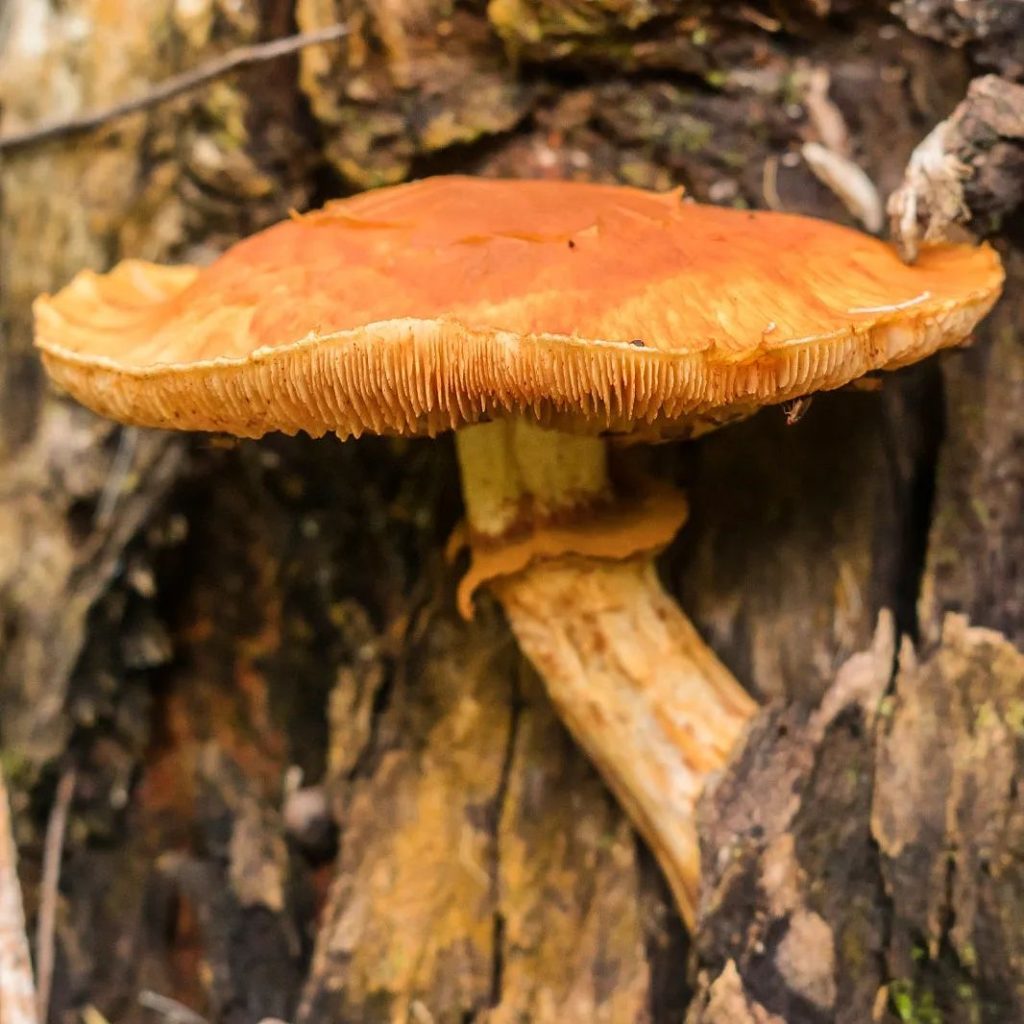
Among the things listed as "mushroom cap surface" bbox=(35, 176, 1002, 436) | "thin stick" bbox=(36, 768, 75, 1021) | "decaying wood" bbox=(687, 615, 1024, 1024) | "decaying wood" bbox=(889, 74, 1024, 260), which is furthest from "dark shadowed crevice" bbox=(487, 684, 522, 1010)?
"decaying wood" bbox=(889, 74, 1024, 260)

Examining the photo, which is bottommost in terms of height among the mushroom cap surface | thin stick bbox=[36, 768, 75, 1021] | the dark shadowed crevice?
thin stick bbox=[36, 768, 75, 1021]

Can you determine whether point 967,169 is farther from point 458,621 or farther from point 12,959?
point 12,959

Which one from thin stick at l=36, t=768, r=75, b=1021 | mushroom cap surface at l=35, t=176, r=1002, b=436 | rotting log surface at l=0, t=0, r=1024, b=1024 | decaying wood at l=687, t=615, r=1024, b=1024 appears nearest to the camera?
mushroom cap surface at l=35, t=176, r=1002, b=436

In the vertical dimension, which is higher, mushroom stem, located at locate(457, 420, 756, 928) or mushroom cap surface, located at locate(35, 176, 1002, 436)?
mushroom cap surface, located at locate(35, 176, 1002, 436)

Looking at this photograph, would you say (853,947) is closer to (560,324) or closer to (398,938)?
(398,938)

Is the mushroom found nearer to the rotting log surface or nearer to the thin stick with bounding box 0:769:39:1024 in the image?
Answer: the rotting log surface

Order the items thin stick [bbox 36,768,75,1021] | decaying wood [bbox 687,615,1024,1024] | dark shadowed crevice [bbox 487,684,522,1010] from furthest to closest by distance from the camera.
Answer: thin stick [bbox 36,768,75,1021]
dark shadowed crevice [bbox 487,684,522,1010]
decaying wood [bbox 687,615,1024,1024]

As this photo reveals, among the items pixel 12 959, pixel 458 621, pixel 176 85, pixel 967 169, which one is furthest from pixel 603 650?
pixel 176 85

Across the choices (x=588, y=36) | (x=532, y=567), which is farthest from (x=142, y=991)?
(x=588, y=36)
